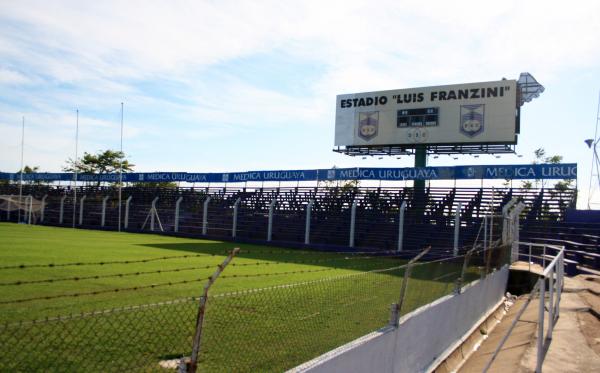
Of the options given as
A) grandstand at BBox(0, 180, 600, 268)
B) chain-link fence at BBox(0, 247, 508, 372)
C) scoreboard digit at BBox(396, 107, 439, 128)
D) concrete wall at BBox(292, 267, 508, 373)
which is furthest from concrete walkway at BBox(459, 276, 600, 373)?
scoreboard digit at BBox(396, 107, 439, 128)

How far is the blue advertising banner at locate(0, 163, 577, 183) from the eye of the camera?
24.2 metres

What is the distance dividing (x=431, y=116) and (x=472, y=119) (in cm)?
209

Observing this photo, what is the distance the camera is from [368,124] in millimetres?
29141

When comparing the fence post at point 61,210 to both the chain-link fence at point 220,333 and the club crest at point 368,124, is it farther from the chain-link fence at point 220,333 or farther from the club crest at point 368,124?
the chain-link fence at point 220,333

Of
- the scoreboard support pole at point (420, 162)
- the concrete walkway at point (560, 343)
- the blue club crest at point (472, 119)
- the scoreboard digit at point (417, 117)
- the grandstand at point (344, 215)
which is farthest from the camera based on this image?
the scoreboard support pole at point (420, 162)

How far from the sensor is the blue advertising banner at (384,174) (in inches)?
954

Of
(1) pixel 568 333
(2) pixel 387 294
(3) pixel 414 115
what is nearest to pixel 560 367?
(1) pixel 568 333

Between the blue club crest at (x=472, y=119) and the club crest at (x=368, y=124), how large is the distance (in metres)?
4.62

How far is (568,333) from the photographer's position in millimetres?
8055

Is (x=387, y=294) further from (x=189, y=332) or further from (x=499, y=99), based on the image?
(x=499, y=99)

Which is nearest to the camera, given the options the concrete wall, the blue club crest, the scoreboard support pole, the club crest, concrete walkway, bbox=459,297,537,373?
the concrete wall

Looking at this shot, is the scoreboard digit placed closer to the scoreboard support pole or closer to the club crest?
the club crest

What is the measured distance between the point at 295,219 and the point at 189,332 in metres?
22.6

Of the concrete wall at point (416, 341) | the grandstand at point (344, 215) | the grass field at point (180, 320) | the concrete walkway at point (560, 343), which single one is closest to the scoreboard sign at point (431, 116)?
the grandstand at point (344, 215)
